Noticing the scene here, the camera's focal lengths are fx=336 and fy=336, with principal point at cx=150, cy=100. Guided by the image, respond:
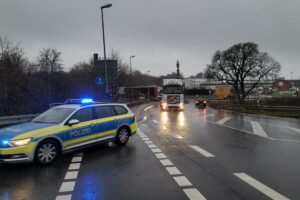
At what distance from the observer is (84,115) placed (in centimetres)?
1025

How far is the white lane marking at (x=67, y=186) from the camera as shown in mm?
6410

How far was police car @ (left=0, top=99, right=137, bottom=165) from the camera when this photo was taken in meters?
8.16

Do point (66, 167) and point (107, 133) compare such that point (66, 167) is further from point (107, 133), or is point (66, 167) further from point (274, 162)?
point (274, 162)

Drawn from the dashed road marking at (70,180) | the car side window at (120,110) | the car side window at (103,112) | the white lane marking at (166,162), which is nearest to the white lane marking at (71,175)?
the dashed road marking at (70,180)

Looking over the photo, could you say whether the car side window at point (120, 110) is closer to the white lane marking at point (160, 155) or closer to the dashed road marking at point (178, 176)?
the dashed road marking at point (178, 176)

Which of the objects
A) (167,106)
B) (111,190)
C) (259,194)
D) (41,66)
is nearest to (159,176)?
(111,190)

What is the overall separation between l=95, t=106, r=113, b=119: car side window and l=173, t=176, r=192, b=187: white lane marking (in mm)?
4396

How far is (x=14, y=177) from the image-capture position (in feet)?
24.7

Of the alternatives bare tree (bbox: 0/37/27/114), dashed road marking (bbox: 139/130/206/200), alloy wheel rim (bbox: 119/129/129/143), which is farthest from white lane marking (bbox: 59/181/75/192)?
bare tree (bbox: 0/37/27/114)

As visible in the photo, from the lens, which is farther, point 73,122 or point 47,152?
point 73,122

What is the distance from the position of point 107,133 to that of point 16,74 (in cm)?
1648

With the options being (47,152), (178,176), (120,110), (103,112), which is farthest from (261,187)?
(120,110)

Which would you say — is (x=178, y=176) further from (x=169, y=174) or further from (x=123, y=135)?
(x=123, y=135)

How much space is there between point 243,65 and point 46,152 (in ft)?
164
